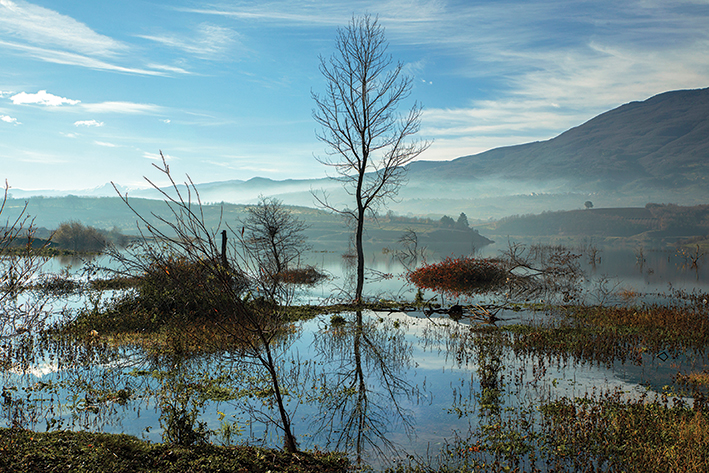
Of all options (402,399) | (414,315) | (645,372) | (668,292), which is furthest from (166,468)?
(668,292)

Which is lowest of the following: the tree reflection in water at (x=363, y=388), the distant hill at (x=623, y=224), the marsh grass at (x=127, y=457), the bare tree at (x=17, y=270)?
the tree reflection in water at (x=363, y=388)

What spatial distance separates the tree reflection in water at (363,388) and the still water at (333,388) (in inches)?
1.2

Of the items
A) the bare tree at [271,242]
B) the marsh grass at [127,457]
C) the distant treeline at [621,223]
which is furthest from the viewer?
the distant treeline at [621,223]

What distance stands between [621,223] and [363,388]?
572 ft

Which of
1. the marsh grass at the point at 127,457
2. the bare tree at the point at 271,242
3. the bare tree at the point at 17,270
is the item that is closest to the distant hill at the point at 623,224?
the bare tree at the point at 271,242

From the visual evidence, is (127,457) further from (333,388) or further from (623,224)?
(623,224)

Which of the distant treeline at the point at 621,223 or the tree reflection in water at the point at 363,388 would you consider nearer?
the tree reflection in water at the point at 363,388

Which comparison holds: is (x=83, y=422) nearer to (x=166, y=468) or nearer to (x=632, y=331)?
(x=166, y=468)

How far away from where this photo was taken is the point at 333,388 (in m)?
9.26

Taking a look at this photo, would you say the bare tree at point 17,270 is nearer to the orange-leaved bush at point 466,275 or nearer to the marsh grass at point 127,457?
the marsh grass at point 127,457

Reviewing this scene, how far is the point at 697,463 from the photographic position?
5840mm

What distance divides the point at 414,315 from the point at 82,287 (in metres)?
17.6

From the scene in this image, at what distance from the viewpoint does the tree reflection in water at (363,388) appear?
23.3 ft

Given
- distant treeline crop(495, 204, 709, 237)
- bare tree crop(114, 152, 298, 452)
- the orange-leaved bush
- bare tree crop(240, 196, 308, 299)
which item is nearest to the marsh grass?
bare tree crop(114, 152, 298, 452)
